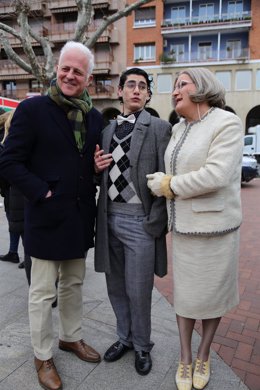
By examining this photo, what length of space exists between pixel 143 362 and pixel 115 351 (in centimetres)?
25

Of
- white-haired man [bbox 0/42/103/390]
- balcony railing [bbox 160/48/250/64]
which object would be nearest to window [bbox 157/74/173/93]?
→ balcony railing [bbox 160/48/250/64]

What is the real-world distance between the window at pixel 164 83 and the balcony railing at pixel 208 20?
3849 millimetres

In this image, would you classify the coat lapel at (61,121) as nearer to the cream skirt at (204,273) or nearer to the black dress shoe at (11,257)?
the cream skirt at (204,273)

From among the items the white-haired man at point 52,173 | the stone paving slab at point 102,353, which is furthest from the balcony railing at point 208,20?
the white-haired man at point 52,173

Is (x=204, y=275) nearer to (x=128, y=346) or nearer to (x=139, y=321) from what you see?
(x=139, y=321)

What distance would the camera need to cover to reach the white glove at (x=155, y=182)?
86.7 inches

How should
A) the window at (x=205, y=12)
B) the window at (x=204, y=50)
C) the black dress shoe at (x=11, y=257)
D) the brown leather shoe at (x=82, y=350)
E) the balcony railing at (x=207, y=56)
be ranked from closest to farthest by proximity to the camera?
the brown leather shoe at (x=82, y=350) → the black dress shoe at (x=11, y=257) → the balcony railing at (x=207, y=56) → the window at (x=205, y=12) → the window at (x=204, y=50)

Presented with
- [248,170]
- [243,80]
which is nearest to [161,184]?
[248,170]

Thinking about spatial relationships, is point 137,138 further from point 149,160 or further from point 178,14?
point 178,14

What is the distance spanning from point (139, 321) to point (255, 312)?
1460 mm

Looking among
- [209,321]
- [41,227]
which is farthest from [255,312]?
[41,227]

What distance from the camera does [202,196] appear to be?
2.13 m

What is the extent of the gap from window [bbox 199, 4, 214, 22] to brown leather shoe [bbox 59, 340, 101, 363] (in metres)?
30.2

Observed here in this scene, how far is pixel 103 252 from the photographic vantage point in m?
2.56
